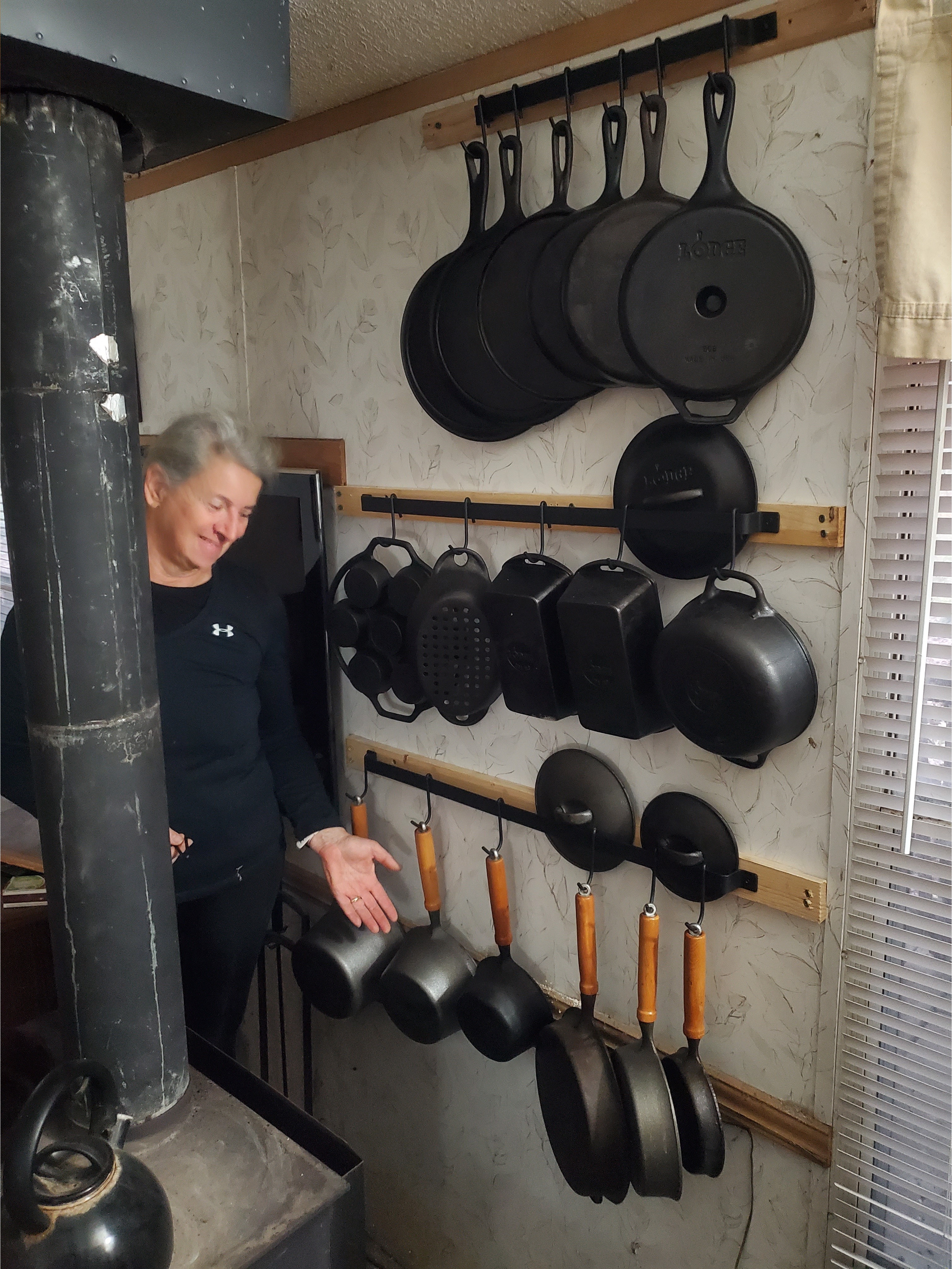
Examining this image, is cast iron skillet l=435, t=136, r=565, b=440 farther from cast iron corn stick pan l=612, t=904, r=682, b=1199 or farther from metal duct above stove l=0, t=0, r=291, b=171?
cast iron corn stick pan l=612, t=904, r=682, b=1199

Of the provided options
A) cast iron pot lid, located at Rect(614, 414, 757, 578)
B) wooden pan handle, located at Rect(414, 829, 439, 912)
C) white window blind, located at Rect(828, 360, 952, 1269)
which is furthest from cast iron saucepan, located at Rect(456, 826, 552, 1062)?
cast iron pot lid, located at Rect(614, 414, 757, 578)

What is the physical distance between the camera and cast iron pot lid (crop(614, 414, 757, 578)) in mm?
1296

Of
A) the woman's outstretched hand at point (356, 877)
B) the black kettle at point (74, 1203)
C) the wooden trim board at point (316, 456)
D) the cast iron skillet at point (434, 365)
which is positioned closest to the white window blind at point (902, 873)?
the cast iron skillet at point (434, 365)

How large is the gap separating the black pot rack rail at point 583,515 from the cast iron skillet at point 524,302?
18 centimetres

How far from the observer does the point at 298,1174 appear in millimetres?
1204

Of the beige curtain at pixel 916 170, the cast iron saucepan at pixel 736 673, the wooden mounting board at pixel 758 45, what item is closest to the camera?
the beige curtain at pixel 916 170

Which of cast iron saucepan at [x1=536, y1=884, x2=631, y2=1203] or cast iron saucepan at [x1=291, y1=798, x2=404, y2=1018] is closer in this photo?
cast iron saucepan at [x1=536, y1=884, x2=631, y2=1203]

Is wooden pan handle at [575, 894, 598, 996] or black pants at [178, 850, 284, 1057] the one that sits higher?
wooden pan handle at [575, 894, 598, 996]

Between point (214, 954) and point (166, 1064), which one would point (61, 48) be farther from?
point (214, 954)

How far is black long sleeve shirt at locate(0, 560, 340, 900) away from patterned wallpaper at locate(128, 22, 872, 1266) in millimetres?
206

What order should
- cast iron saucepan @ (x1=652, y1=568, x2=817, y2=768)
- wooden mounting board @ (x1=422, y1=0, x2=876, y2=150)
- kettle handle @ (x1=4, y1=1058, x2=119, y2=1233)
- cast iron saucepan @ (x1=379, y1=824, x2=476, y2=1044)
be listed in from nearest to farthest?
kettle handle @ (x1=4, y1=1058, x2=119, y2=1233) < wooden mounting board @ (x1=422, y1=0, x2=876, y2=150) < cast iron saucepan @ (x1=652, y1=568, x2=817, y2=768) < cast iron saucepan @ (x1=379, y1=824, x2=476, y2=1044)

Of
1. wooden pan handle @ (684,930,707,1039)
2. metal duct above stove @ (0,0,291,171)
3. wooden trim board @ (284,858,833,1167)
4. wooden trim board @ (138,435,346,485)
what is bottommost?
wooden trim board @ (284,858,833,1167)

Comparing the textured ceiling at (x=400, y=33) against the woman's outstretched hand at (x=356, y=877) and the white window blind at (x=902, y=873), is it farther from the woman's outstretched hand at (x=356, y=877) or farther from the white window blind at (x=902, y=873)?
the woman's outstretched hand at (x=356, y=877)

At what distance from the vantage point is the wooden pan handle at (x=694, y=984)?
138cm
